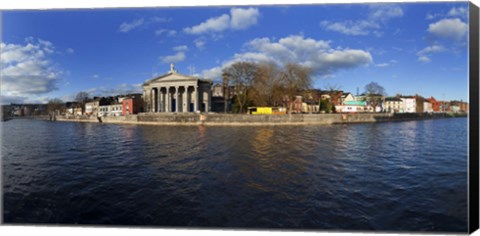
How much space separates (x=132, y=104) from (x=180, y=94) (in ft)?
14.8

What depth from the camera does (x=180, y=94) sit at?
2438cm

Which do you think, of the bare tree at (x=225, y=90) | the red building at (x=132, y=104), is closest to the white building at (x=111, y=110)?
the red building at (x=132, y=104)

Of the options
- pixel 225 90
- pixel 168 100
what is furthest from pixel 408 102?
pixel 168 100

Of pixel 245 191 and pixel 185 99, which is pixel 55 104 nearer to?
pixel 245 191

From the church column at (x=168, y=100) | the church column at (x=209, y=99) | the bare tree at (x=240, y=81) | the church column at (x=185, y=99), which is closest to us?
the bare tree at (x=240, y=81)

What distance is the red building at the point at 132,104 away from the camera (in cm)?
2150

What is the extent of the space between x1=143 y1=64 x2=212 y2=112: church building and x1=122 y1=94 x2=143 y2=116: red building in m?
0.57

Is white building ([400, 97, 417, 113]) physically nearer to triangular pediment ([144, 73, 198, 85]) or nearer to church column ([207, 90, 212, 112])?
church column ([207, 90, 212, 112])

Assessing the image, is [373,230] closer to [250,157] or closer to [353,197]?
[353,197]

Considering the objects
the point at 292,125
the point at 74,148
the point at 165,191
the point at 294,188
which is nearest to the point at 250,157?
the point at 294,188

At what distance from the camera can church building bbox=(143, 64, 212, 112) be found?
21.6m

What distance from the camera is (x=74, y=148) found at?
8.57m

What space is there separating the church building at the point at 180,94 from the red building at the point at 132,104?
571 millimetres

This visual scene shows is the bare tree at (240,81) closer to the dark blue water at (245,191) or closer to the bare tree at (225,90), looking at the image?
the bare tree at (225,90)
